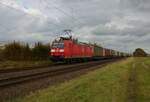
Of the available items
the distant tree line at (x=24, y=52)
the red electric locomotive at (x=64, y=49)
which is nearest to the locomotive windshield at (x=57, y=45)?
the red electric locomotive at (x=64, y=49)

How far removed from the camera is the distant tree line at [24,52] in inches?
Result: 1566

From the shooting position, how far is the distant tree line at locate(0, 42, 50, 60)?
39.8 metres

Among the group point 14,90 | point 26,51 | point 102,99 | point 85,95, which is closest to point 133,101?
point 102,99

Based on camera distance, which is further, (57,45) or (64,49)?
(57,45)

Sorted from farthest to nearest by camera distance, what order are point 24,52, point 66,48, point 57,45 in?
point 24,52
point 66,48
point 57,45

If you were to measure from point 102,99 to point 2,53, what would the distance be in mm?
30161

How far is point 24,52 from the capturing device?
137 feet

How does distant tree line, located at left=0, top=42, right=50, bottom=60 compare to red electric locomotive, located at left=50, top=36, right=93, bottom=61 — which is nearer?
red electric locomotive, located at left=50, top=36, right=93, bottom=61

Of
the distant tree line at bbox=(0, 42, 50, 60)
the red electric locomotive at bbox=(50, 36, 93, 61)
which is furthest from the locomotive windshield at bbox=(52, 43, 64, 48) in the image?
the distant tree line at bbox=(0, 42, 50, 60)

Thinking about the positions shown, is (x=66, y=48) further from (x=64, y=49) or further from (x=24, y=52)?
(x=24, y=52)

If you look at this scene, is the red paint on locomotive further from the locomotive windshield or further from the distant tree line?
the distant tree line

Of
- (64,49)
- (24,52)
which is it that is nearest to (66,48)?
(64,49)

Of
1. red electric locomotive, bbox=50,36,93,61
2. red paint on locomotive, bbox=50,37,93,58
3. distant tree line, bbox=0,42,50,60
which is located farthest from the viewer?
distant tree line, bbox=0,42,50,60

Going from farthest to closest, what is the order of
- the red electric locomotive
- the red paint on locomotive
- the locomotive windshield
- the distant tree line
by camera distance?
1. the distant tree line
2. the locomotive windshield
3. the red paint on locomotive
4. the red electric locomotive
